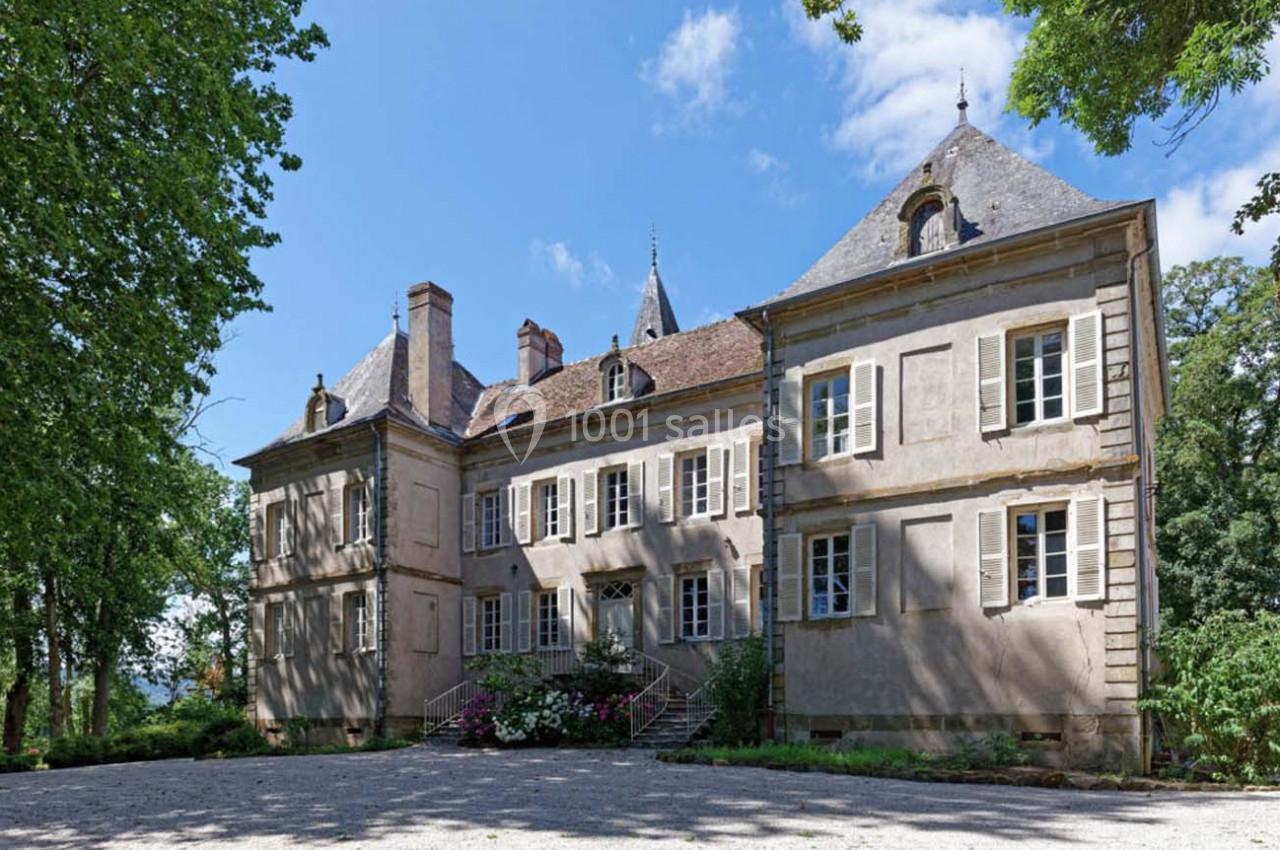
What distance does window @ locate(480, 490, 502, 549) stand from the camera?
23.0 metres

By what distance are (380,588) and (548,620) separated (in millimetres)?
3428

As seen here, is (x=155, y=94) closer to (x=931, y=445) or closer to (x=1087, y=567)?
(x=931, y=445)

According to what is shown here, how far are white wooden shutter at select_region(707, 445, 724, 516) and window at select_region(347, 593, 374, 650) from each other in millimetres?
7641

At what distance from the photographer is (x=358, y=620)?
22375 millimetres

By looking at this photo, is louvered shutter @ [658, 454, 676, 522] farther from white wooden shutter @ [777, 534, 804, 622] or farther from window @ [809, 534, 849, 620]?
window @ [809, 534, 849, 620]

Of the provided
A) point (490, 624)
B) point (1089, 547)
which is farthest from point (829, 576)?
point (490, 624)

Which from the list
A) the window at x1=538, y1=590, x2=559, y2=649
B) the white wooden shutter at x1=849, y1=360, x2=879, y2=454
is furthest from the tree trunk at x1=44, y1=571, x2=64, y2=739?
the white wooden shutter at x1=849, y1=360, x2=879, y2=454

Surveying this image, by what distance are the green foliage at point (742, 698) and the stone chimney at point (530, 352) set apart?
10.8m

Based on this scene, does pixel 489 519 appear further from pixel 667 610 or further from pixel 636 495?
pixel 667 610

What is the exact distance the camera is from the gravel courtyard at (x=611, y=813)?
287 inches

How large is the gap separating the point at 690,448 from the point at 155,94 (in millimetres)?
10901

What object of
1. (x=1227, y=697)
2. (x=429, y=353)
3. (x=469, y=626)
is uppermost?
(x=429, y=353)

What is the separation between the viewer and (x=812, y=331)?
625 inches

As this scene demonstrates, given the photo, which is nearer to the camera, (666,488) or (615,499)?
(666,488)
